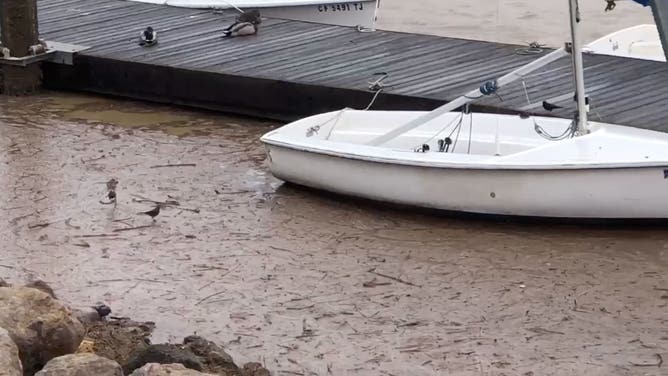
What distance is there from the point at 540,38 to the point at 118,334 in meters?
10.2

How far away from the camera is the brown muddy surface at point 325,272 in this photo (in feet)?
21.5

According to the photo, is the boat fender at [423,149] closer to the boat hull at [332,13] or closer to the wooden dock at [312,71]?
the wooden dock at [312,71]

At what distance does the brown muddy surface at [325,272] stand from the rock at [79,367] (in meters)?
1.42

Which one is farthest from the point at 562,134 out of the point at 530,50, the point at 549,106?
the point at 530,50

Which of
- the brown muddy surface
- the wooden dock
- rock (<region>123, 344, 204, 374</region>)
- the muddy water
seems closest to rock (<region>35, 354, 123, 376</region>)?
rock (<region>123, 344, 204, 374</region>)

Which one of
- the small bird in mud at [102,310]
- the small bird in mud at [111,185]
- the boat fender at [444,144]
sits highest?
the boat fender at [444,144]

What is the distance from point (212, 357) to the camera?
6035 millimetres

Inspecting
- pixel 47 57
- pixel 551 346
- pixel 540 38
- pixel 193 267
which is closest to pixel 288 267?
pixel 193 267

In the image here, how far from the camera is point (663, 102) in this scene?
374 inches

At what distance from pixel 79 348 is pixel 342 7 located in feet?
30.1

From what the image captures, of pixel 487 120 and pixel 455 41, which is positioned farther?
pixel 455 41

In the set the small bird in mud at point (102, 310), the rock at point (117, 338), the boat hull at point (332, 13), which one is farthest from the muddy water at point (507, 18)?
the rock at point (117, 338)

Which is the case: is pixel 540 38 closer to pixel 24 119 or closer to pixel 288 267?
pixel 24 119

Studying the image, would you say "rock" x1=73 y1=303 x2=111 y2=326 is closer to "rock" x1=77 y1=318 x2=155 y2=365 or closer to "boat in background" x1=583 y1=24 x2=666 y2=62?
"rock" x1=77 y1=318 x2=155 y2=365
